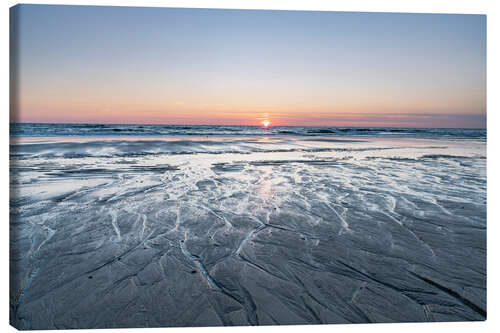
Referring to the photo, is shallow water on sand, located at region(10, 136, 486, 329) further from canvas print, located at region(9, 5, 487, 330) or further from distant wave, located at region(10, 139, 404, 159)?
distant wave, located at region(10, 139, 404, 159)

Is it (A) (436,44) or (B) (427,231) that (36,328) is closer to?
(B) (427,231)

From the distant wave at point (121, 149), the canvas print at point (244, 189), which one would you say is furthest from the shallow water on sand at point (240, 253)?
the distant wave at point (121, 149)

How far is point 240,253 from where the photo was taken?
284 cm

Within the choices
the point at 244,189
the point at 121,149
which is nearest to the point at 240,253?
the point at 244,189

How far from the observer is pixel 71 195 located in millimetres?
4547

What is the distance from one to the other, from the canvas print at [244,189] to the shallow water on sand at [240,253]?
17 mm

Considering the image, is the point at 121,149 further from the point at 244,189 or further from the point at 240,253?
the point at 240,253

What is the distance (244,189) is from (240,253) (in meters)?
Result: 2.31

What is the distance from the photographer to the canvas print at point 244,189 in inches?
89.4

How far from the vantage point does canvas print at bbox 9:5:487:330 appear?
89.4 inches

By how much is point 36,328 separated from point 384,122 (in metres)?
7.98

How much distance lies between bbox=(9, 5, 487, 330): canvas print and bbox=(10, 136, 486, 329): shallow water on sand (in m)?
0.02

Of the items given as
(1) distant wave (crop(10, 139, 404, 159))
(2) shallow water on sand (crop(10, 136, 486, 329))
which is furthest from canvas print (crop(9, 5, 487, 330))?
(1) distant wave (crop(10, 139, 404, 159))
